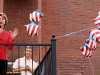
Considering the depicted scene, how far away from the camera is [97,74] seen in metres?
11.3

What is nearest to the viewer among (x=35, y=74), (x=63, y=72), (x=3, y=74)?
(x=3, y=74)

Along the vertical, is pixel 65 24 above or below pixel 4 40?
above

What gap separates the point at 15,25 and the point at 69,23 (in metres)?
1.94

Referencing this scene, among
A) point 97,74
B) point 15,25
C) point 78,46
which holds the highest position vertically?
point 15,25

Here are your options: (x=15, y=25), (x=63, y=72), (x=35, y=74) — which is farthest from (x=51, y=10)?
(x=35, y=74)

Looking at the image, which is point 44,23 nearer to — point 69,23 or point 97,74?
point 69,23

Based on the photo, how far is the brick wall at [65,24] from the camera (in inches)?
444

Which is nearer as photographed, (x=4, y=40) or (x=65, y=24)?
(x=4, y=40)

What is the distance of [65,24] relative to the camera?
1159 cm

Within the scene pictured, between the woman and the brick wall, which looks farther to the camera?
the brick wall

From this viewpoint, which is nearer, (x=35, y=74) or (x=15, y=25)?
(x=35, y=74)

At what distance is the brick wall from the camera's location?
37.0 ft

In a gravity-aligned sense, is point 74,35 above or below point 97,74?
above

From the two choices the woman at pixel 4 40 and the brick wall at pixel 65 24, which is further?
the brick wall at pixel 65 24
